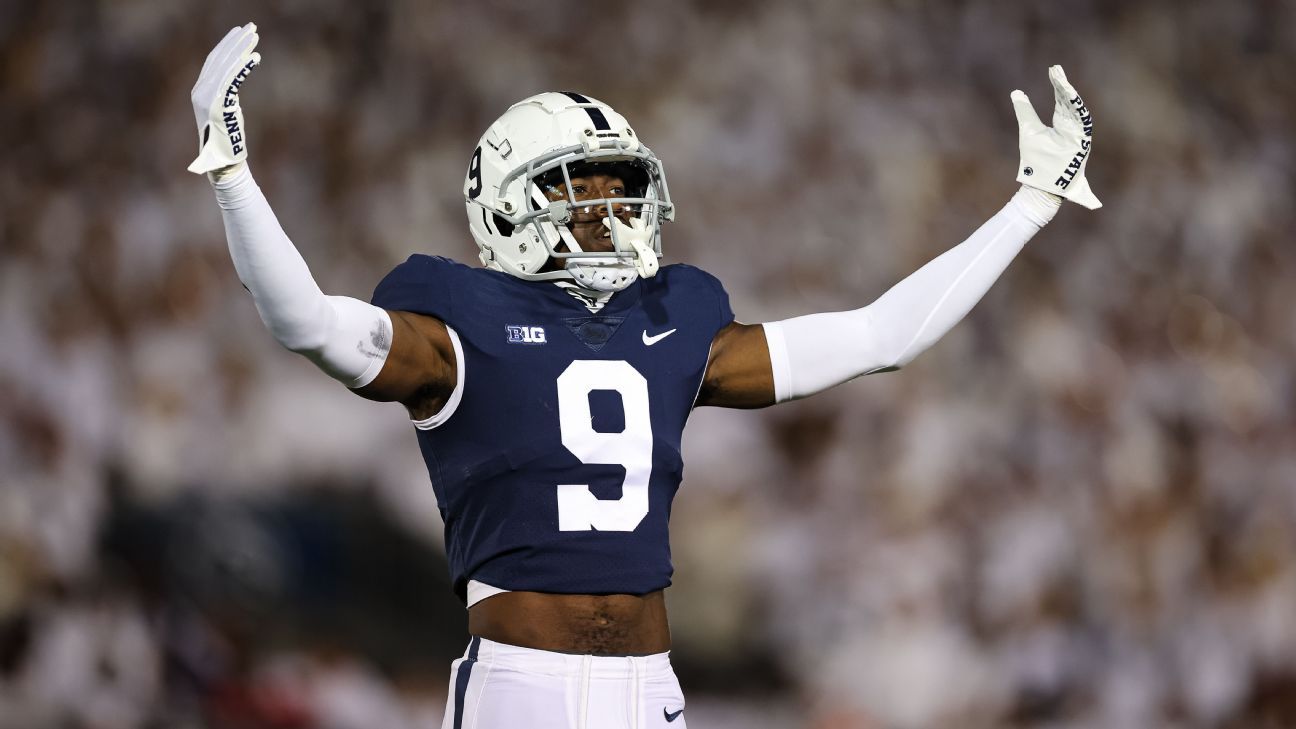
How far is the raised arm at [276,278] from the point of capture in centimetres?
164

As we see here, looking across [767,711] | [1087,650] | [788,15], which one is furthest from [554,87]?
[1087,650]

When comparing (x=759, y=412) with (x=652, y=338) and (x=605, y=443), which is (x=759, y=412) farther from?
(x=605, y=443)

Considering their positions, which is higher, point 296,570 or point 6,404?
point 6,404

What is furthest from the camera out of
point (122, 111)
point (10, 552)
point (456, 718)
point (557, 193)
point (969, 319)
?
point (969, 319)

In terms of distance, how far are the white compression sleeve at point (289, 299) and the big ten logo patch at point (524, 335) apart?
7.5 inches

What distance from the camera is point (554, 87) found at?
3.92 metres

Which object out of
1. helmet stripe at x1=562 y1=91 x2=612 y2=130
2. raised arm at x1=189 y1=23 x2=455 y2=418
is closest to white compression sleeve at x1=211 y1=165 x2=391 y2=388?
raised arm at x1=189 y1=23 x2=455 y2=418

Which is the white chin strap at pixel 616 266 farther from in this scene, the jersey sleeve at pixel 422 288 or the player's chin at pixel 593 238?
the jersey sleeve at pixel 422 288

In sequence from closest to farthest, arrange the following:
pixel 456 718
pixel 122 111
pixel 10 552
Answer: pixel 456 718 → pixel 10 552 → pixel 122 111

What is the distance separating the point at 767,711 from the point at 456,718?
1989mm

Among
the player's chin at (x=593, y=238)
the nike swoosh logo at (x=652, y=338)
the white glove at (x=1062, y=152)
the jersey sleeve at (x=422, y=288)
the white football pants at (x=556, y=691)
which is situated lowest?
the white football pants at (x=556, y=691)

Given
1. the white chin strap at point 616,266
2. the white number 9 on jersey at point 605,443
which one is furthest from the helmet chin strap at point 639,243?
the white number 9 on jersey at point 605,443

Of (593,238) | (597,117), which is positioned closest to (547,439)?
(593,238)

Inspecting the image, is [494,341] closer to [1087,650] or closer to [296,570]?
[296,570]
